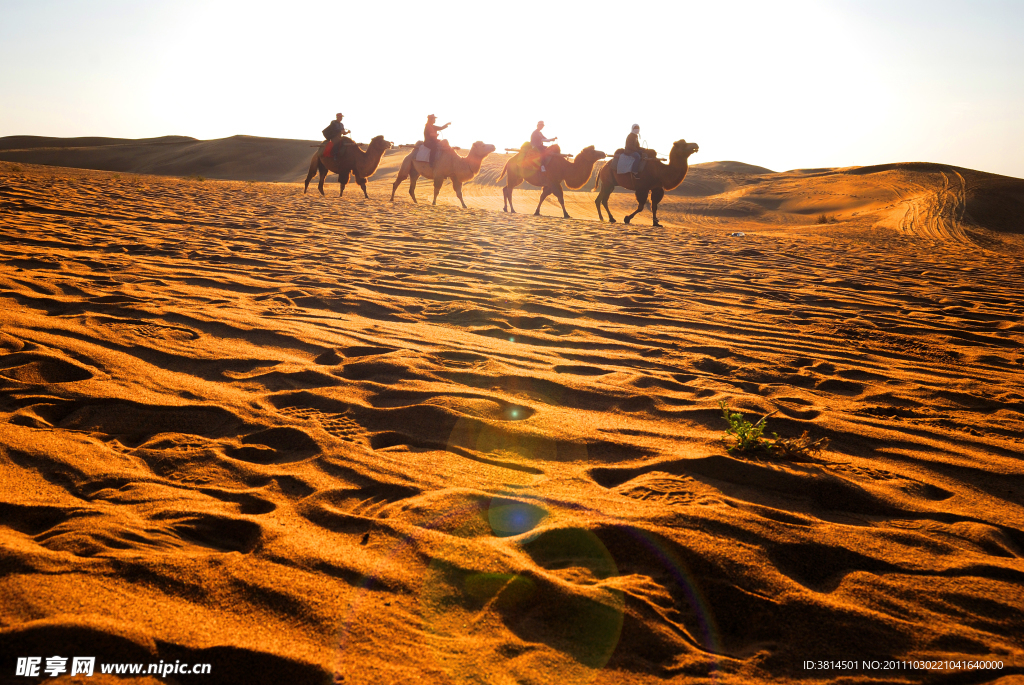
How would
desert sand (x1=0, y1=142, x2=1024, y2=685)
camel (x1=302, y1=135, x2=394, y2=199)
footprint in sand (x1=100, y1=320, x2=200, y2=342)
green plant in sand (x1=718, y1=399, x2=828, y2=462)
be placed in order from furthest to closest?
1. camel (x1=302, y1=135, x2=394, y2=199)
2. footprint in sand (x1=100, y1=320, x2=200, y2=342)
3. green plant in sand (x1=718, y1=399, x2=828, y2=462)
4. desert sand (x1=0, y1=142, x2=1024, y2=685)

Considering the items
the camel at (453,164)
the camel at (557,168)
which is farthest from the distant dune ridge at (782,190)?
the camel at (453,164)

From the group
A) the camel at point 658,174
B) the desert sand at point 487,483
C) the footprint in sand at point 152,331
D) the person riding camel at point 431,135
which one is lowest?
the desert sand at point 487,483

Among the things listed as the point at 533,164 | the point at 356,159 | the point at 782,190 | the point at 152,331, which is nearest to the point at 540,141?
the point at 533,164

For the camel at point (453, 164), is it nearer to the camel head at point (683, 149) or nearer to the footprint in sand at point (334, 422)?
the camel head at point (683, 149)

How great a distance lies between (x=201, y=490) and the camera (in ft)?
6.79

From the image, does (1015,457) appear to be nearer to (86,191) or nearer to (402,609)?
(402,609)

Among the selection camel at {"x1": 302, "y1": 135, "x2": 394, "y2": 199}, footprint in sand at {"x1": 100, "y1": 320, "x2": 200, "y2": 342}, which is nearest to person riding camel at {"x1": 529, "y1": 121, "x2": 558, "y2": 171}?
camel at {"x1": 302, "y1": 135, "x2": 394, "y2": 199}

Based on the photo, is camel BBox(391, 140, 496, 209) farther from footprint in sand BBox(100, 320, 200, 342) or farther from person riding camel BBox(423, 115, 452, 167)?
footprint in sand BBox(100, 320, 200, 342)

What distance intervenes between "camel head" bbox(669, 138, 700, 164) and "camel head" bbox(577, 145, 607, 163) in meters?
2.40

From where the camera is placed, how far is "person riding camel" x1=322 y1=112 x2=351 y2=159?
17.6m

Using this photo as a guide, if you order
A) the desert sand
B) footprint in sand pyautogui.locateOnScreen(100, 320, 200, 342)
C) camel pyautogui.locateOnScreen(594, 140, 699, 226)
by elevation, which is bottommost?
the desert sand

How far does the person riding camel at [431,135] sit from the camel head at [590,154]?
12.4 feet

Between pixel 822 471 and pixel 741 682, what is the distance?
1.25 meters

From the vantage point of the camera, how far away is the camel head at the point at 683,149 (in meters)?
15.0
